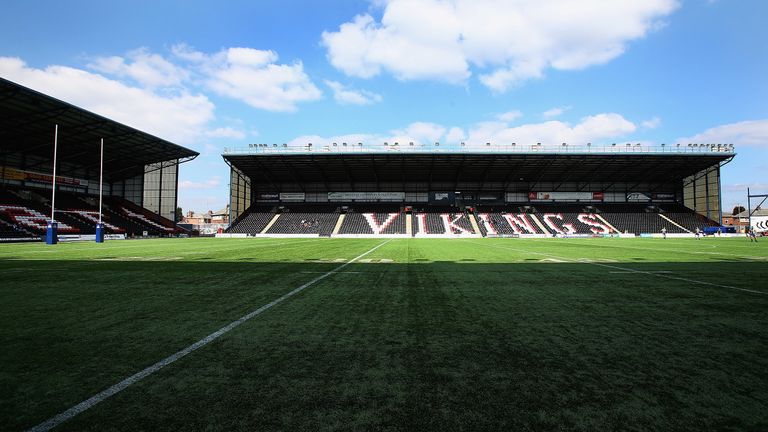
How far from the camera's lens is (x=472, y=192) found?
6097cm

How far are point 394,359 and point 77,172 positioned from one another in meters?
57.6

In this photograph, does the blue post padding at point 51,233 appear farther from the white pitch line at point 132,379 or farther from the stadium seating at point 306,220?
the stadium seating at point 306,220

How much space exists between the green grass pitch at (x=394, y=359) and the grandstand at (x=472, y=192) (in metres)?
44.6

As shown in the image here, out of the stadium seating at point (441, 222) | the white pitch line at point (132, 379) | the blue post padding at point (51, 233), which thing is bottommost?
the white pitch line at point (132, 379)

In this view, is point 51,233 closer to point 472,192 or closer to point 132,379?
point 132,379

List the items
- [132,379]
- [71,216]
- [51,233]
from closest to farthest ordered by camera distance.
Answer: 1. [132,379]
2. [51,233]
3. [71,216]

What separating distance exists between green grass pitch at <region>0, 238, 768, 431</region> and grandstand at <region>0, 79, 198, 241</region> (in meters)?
32.0

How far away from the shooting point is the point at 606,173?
56562mm

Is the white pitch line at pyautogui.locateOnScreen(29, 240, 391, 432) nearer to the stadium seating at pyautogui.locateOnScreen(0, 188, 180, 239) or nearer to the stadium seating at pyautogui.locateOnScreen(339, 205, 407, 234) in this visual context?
the stadium seating at pyautogui.locateOnScreen(0, 188, 180, 239)

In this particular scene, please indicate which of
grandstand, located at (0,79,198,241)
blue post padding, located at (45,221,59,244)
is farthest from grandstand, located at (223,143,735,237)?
blue post padding, located at (45,221,59,244)

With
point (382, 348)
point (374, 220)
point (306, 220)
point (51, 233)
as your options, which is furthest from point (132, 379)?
point (306, 220)

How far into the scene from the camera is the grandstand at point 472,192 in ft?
168

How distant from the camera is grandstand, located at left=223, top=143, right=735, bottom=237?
5109 cm

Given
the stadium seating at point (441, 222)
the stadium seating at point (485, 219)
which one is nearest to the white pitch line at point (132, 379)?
the stadium seating at point (485, 219)
